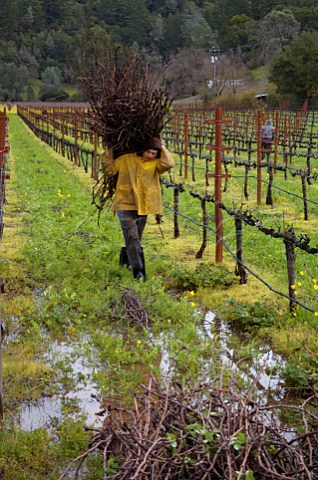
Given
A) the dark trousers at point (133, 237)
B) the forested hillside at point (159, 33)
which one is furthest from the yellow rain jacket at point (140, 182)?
the forested hillside at point (159, 33)

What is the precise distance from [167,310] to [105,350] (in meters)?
0.96

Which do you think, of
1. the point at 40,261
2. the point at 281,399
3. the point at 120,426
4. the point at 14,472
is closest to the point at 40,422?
the point at 14,472

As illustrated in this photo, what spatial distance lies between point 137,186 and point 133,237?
50cm

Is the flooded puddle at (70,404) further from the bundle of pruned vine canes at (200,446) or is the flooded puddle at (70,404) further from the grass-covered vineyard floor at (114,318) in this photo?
the bundle of pruned vine canes at (200,446)

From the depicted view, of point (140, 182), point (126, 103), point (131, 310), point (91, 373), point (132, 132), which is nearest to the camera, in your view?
point (91, 373)

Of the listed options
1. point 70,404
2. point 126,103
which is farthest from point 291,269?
point 70,404

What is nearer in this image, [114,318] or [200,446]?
[200,446]

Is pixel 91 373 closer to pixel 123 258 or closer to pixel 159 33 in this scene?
pixel 123 258

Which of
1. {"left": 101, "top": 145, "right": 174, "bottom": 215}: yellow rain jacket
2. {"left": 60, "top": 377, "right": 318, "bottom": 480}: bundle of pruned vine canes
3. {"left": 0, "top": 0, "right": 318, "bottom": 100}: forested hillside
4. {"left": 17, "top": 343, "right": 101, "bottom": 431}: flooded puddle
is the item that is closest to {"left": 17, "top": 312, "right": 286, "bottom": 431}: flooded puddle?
{"left": 17, "top": 343, "right": 101, "bottom": 431}: flooded puddle

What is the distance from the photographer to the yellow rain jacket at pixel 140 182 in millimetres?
6578

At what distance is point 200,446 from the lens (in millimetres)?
3105

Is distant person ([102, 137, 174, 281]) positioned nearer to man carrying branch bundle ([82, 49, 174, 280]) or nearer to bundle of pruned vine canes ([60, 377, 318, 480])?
man carrying branch bundle ([82, 49, 174, 280])

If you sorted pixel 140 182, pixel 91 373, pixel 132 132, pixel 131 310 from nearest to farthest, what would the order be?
pixel 91 373 → pixel 131 310 → pixel 132 132 → pixel 140 182

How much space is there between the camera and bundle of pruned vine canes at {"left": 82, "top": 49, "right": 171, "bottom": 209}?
6.36m
